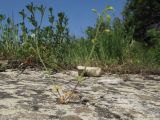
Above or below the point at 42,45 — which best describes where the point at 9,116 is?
below

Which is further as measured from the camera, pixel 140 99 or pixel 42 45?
pixel 42 45

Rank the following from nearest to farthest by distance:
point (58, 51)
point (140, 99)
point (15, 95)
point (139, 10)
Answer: point (15, 95), point (140, 99), point (58, 51), point (139, 10)

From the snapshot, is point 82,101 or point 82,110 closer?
point 82,110

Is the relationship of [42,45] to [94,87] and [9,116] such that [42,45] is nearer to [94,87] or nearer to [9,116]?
[94,87]

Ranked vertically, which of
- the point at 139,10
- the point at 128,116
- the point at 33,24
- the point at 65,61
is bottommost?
the point at 128,116

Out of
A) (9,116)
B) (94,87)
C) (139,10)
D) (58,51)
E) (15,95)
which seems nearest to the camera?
(9,116)

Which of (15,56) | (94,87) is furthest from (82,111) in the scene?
(15,56)
